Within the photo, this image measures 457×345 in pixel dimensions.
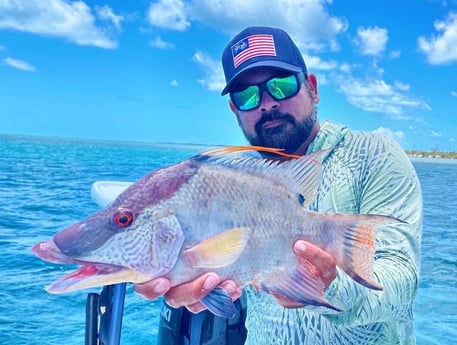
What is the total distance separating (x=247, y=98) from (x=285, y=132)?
8.9 inches

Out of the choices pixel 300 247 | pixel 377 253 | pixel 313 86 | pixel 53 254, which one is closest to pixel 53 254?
pixel 53 254

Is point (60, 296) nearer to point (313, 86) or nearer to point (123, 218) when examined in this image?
point (313, 86)

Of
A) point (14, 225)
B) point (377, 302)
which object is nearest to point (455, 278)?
point (377, 302)

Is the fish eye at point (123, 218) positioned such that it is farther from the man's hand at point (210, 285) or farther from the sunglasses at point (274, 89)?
the sunglasses at point (274, 89)

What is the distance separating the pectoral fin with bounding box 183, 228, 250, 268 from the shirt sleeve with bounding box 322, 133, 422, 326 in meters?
0.38

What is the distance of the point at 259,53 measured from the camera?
228 centimetres

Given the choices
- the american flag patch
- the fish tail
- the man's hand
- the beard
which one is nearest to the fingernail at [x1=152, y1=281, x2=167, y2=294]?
the man's hand

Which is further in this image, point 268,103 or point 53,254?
point 268,103

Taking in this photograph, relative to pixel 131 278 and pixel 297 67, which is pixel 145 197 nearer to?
pixel 131 278

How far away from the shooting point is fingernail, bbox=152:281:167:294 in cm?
147

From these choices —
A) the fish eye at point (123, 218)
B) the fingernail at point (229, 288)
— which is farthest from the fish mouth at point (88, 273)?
the fingernail at point (229, 288)

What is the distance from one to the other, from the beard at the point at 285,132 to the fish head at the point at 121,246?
2.98 ft

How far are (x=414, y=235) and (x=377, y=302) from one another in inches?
12.6

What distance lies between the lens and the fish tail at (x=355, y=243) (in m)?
1.59
